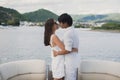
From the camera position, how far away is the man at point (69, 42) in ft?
8.00

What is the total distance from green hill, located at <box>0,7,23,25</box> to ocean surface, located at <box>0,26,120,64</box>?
0.10m

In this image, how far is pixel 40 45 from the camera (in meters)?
4.65

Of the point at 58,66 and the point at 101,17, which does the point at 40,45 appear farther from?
the point at 58,66

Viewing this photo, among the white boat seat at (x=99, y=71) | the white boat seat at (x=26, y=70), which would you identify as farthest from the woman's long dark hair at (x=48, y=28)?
the white boat seat at (x=99, y=71)

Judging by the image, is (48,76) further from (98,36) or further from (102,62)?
(98,36)

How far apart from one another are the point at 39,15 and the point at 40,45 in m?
0.45

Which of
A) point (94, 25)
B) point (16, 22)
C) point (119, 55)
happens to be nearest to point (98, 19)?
point (94, 25)

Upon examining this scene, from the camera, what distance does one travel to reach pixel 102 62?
3.12 metres

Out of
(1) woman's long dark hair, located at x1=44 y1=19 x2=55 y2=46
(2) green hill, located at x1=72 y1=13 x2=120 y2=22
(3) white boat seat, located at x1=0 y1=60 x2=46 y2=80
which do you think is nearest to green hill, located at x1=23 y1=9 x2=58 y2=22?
(2) green hill, located at x1=72 y1=13 x2=120 y2=22

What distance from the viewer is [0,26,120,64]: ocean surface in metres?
4.49

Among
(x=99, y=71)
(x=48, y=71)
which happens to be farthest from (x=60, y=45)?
(x=99, y=71)

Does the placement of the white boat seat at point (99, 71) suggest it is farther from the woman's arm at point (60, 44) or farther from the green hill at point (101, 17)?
the green hill at point (101, 17)

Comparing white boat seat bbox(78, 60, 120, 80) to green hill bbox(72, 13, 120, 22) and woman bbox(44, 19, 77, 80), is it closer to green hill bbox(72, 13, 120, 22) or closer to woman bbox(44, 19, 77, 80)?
woman bbox(44, 19, 77, 80)

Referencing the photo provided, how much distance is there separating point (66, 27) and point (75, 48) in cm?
18
